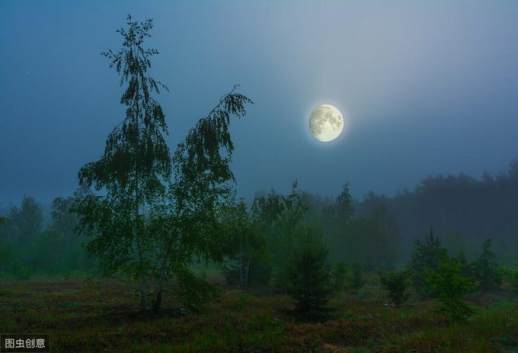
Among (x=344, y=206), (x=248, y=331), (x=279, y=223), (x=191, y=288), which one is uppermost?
(x=344, y=206)

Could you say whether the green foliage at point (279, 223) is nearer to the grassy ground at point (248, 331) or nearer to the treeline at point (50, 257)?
the grassy ground at point (248, 331)

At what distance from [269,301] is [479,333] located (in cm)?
1408

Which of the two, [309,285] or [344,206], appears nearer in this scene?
[309,285]

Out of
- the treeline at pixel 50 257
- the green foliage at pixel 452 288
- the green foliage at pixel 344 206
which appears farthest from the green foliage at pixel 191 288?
the green foliage at pixel 344 206

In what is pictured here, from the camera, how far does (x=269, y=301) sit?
2952 centimetres

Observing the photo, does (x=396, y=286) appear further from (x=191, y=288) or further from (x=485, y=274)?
(x=485, y=274)

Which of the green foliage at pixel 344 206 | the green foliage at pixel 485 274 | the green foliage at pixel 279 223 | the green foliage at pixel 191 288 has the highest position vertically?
the green foliage at pixel 344 206

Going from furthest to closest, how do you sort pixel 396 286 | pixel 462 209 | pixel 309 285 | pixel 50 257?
pixel 462 209 → pixel 50 257 → pixel 396 286 → pixel 309 285

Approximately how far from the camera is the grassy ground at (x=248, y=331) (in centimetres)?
1515

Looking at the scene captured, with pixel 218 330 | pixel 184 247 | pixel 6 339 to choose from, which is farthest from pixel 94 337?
pixel 184 247

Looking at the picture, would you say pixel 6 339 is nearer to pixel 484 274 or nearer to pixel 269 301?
pixel 269 301

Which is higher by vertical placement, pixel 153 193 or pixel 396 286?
pixel 153 193

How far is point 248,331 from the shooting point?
59.2 ft

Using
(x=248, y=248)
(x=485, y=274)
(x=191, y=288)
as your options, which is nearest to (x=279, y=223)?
(x=248, y=248)
